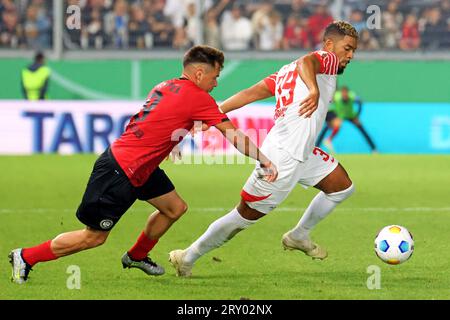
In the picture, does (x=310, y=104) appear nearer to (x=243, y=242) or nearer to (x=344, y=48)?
(x=344, y=48)

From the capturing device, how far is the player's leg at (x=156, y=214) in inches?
300

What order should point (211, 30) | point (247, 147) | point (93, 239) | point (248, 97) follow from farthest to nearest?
point (211, 30), point (248, 97), point (93, 239), point (247, 147)

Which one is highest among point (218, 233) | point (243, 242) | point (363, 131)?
point (218, 233)

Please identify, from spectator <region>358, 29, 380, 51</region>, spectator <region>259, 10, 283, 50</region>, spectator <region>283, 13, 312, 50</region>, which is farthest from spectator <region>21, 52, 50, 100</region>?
spectator <region>358, 29, 380, 51</region>

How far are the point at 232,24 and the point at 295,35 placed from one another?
4.34ft

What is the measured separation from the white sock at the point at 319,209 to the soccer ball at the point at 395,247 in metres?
0.55

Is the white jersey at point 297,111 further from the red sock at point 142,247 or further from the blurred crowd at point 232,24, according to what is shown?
the blurred crowd at point 232,24

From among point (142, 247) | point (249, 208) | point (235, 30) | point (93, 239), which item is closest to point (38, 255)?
point (93, 239)

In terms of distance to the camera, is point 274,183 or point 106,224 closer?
point 106,224

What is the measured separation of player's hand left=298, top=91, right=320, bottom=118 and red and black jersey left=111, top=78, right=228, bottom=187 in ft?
2.25

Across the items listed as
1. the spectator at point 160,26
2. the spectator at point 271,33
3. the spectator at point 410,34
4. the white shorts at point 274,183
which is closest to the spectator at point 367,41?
the spectator at point 410,34

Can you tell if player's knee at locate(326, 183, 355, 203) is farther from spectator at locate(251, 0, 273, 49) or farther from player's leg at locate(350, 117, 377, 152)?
spectator at locate(251, 0, 273, 49)

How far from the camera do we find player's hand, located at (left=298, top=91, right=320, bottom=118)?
754cm

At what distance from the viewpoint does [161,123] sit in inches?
287
